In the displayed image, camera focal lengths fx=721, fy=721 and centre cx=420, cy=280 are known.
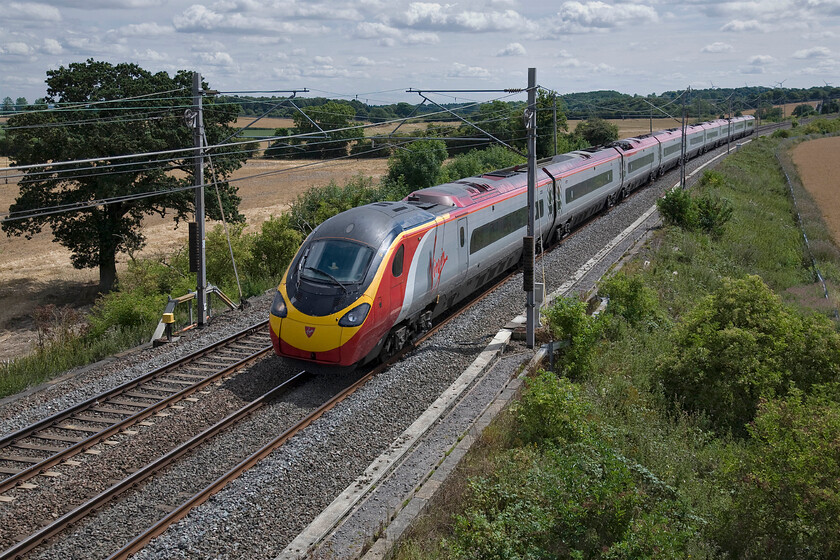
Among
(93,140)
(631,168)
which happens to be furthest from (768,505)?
(631,168)

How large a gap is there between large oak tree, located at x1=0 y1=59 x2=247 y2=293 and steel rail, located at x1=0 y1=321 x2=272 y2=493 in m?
12.0

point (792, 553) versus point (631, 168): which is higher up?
point (631, 168)

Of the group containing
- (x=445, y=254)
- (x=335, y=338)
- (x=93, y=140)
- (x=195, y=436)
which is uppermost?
(x=93, y=140)

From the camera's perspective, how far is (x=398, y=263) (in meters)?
13.8

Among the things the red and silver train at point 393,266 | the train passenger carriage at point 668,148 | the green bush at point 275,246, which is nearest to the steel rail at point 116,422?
the red and silver train at point 393,266

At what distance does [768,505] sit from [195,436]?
8124 millimetres

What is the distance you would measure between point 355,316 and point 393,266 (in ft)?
4.64

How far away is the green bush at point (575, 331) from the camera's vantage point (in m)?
13.9

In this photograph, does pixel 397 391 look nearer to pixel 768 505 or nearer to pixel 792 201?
pixel 768 505

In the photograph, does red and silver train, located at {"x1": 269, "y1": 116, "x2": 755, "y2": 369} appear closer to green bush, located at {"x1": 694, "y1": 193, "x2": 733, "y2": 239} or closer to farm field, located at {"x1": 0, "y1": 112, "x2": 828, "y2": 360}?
farm field, located at {"x1": 0, "y1": 112, "x2": 828, "y2": 360}

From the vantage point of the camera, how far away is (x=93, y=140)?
25.9m

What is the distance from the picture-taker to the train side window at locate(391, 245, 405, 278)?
13.6 meters

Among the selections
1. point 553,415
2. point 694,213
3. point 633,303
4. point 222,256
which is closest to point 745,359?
point 553,415

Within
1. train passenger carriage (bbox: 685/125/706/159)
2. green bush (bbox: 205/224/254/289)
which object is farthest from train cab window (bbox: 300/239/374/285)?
Answer: train passenger carriage (bbox: 685/125/706/159)
